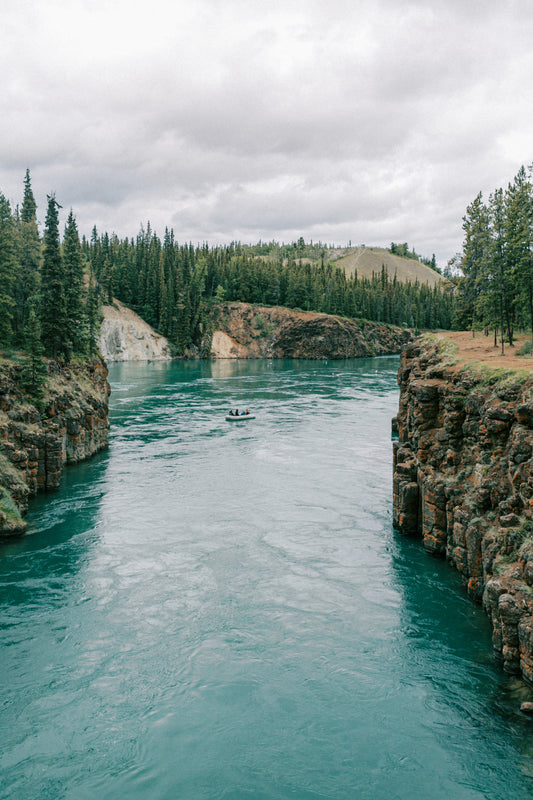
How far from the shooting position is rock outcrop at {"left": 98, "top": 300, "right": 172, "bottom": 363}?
163m

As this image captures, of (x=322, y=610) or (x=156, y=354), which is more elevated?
(x=156, y=354)

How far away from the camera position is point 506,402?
75.5 ft

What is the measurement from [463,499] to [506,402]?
5.13 metres

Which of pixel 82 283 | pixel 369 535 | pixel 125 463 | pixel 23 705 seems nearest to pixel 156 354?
pixel 82 283

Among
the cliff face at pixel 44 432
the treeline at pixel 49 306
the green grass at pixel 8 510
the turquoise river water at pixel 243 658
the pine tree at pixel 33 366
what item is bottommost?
the turquoise river water at pixel 243 658

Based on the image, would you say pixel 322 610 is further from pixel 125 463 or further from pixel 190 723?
pixel 125 463

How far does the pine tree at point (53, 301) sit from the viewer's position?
4856 cm

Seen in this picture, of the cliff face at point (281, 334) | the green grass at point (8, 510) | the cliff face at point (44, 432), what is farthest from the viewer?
the cliff face at point (281, 334)

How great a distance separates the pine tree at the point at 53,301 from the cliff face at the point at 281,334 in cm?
13675

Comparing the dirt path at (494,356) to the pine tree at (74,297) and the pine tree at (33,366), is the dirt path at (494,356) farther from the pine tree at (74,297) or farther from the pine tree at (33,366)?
the pine tree at (74,297)

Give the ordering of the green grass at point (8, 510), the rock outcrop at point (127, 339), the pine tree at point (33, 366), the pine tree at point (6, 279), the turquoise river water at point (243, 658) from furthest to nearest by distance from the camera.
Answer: the rock outcrop at point (127, 339)
the pine tree at point (6, 279)
the pine tree at point (33, 366)
the green grass at point (8, 510)
the turquoise river water at point (243, 658)

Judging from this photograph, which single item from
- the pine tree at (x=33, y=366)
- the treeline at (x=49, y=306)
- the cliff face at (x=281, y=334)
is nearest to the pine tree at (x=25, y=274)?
the treeline at (x=49, y=306)

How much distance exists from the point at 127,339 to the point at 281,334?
55.3 meters

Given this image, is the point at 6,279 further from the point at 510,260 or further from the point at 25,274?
the point at 510,260
